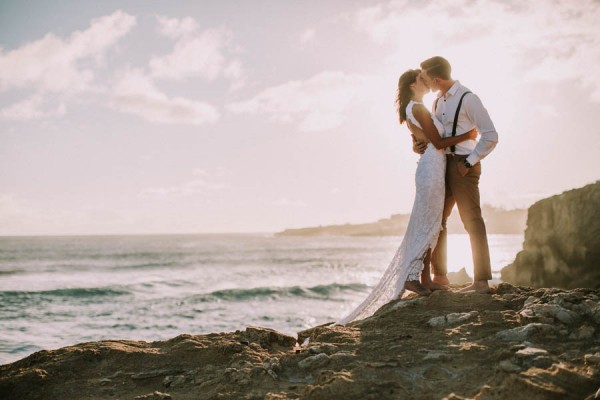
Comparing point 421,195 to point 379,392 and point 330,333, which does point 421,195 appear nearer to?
point 330,333

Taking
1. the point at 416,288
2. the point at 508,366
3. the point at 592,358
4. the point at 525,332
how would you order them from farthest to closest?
the point at 416,288
the point at 525,332
the point at 508,366
the point at 592,358

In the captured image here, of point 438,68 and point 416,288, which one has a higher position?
point 438,68

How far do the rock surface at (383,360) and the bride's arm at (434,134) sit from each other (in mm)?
1755

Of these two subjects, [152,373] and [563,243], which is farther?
[563,243]

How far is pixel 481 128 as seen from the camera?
5215 mm

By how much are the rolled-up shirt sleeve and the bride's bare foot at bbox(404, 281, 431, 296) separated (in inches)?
63.0

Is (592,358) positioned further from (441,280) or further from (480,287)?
(441,280)

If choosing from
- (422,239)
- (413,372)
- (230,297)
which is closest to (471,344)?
(413,372)

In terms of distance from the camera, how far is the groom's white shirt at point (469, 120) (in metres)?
5.16

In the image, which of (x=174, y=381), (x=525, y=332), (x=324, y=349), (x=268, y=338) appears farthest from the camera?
(x=268, y=338)

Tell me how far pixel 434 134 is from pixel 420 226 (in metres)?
1.14

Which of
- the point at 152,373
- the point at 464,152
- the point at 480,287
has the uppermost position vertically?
the point at 464,152

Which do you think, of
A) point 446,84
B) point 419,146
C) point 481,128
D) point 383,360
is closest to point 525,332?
point 383,360

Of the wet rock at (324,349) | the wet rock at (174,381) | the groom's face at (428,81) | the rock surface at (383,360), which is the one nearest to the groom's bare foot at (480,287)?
the rock surface at (383,360)
